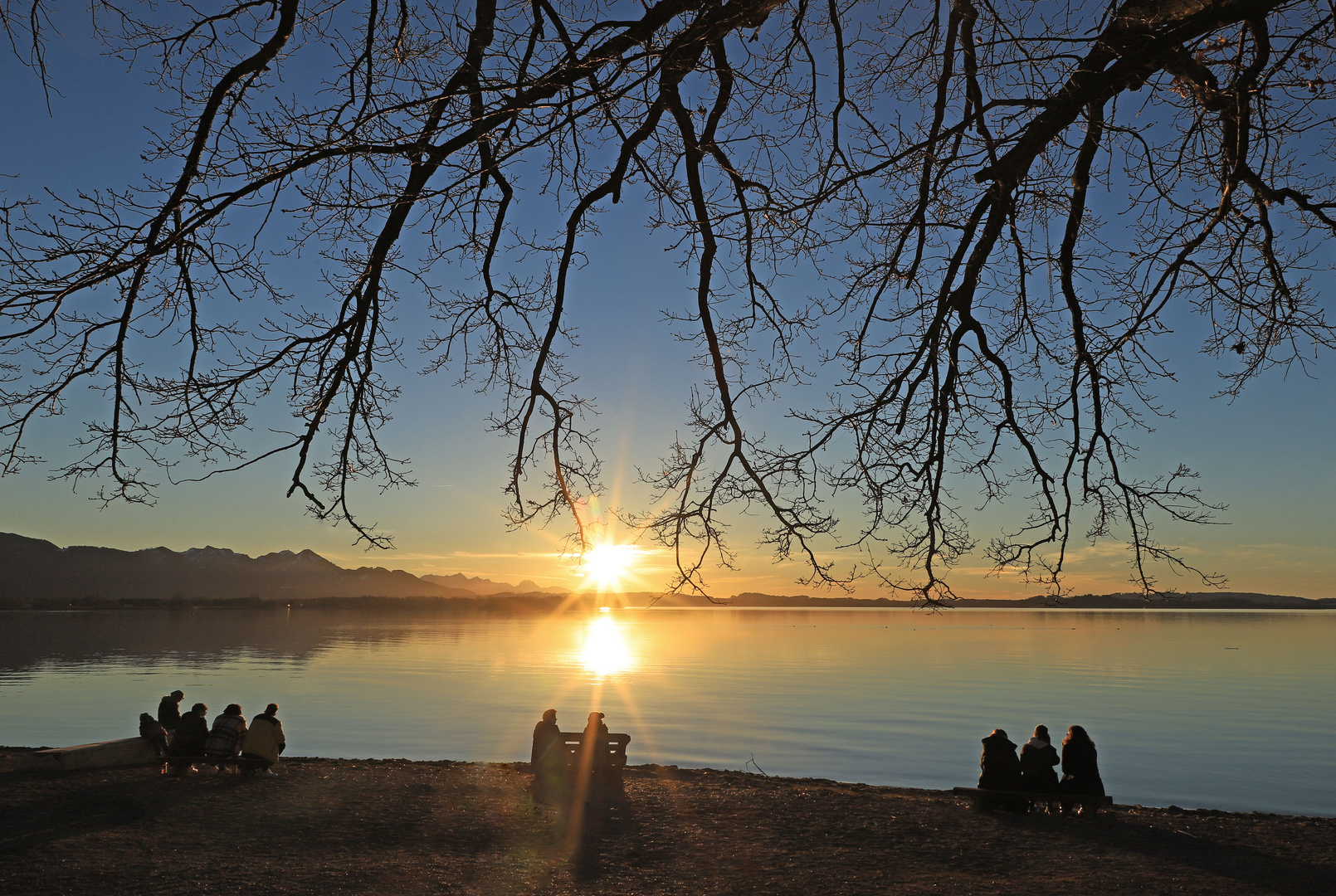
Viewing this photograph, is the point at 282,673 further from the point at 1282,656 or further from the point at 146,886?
the point at 1282,656

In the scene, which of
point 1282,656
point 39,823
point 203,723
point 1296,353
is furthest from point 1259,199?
point 1282,656

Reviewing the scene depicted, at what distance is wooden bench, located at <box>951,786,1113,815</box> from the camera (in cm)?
1079

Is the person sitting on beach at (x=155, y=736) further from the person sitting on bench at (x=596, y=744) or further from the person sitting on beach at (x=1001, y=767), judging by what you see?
the person sitting on beach at (x=1001, y=767)

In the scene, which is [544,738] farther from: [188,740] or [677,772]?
[188,740]

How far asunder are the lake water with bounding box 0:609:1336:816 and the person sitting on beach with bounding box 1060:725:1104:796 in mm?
8918

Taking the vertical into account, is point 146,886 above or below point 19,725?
above

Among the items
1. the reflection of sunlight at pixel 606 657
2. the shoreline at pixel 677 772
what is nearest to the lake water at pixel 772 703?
the reflection of sunlight at pixel 606 657

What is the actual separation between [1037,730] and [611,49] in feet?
32.1

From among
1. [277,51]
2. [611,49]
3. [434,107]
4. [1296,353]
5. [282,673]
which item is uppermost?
[277,51]

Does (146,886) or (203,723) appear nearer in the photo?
(146,886)

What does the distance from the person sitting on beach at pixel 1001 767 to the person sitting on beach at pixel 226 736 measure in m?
9.64

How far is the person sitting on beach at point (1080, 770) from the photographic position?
10906mm

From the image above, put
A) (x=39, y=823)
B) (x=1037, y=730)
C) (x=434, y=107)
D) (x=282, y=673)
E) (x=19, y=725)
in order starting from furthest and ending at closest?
(x=282, y=673), (x=19, y=725), (x=1037, y=730), (x=39, y=823), (x=434, y=107)

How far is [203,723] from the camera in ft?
39.6
